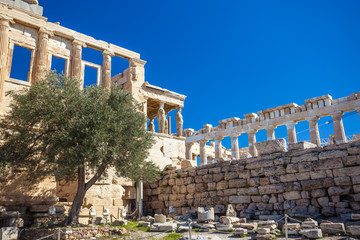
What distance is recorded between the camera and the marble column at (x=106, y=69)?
19.5m

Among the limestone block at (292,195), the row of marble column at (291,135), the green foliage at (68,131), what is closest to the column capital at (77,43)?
the green foliage at (68,131)

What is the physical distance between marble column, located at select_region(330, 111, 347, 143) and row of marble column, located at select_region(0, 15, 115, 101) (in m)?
16.0

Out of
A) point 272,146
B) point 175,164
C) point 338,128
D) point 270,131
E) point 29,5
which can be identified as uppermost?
point 29,5

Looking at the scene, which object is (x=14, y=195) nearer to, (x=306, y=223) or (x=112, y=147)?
(x=112, y=147)

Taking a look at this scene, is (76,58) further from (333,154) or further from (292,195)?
(333,154)

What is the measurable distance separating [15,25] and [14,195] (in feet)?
29.6

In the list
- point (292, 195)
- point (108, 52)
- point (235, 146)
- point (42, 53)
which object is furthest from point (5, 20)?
point (235, 146)

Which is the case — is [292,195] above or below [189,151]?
below

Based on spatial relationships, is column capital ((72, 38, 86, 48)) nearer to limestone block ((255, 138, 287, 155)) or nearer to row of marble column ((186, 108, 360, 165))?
row of marble column ((186, 108, 360, 165))

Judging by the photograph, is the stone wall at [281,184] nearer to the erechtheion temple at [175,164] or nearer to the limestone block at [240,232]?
the erechtheion temple at [175,164]

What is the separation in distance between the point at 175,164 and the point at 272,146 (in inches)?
307

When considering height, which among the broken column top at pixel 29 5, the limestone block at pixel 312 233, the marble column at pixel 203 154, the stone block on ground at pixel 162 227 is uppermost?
the broken column top at pixel 29 5

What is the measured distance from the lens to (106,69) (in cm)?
1972

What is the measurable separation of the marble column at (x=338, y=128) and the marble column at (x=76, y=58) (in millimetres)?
17513
